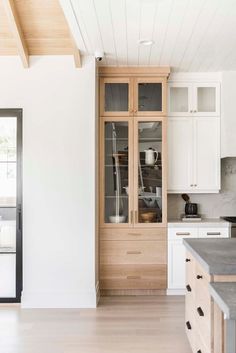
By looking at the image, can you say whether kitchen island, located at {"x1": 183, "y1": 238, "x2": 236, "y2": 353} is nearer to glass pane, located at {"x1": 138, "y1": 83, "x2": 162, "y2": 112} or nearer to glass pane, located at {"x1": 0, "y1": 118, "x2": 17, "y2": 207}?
glass pane, located at {"x1": 138, "y1": 83, "x2": 162, "y2": 112}

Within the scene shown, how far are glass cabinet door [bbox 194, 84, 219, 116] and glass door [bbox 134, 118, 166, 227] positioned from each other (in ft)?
1.80

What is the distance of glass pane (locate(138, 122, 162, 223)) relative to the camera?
425cm

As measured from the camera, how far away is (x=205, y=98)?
14.5 ft

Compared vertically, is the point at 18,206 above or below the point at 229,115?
below

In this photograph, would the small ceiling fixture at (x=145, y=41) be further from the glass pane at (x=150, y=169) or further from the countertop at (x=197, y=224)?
the countertop at (x=197, y=224)

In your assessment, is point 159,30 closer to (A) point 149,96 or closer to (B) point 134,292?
(A) point 149,96

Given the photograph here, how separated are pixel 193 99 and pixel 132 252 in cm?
199

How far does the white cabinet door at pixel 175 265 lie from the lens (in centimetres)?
416

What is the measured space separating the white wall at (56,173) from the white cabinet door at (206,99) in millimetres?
1319

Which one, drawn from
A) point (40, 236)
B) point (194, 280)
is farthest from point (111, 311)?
point (194, 280)

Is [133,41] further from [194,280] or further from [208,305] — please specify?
[208,305]

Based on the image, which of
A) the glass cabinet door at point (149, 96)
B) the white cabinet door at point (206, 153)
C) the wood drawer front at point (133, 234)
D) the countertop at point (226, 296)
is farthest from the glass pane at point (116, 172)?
the countertop at point (226, 296)

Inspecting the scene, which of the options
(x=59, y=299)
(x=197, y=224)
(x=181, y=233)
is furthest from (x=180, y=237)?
(x=59, y=299)

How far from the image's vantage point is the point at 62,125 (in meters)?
3.91
